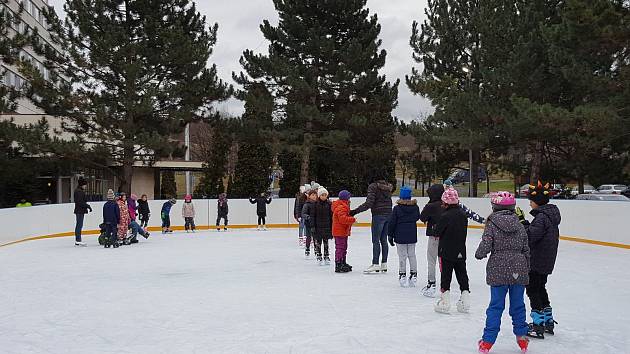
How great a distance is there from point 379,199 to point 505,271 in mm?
4398

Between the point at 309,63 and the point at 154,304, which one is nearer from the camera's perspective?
the point at 154,304

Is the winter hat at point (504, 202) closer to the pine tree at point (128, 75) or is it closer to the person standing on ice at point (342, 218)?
the person standing on ice at point (342, 218)

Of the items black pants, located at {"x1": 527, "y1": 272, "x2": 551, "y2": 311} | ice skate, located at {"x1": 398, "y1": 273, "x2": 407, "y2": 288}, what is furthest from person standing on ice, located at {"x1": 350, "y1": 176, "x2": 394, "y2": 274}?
black pants, located at {"x1": 527, "y1": 272, "x2": 551, "y2": 311}

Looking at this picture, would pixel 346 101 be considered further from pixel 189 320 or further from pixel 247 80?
pixel 189 320

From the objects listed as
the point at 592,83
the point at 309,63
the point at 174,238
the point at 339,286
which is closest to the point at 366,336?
the point at 339,286

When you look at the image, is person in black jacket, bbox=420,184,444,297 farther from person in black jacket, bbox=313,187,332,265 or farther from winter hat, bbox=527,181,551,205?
person in black jacket, bbox=313,187,332,265

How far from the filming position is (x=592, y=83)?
20453 millimetres

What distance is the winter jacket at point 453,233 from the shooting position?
6.45 m

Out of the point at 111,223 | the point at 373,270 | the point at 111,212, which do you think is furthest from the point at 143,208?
the point at 373,270

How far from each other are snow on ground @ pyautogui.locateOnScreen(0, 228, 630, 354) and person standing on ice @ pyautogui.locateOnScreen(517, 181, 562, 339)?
0.19 meters

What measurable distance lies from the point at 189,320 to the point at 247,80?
24.8m

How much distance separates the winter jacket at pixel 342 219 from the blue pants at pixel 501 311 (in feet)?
15.0

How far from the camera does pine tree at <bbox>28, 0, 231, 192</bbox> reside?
25078mm

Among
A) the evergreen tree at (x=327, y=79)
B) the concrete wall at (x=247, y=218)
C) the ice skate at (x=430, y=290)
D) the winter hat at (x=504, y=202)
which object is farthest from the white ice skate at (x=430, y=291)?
the evergreen tree at (x=327, y=79)
